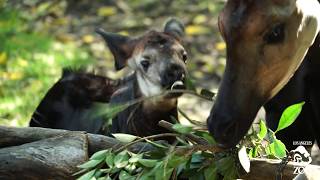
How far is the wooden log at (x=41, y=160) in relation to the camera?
8.31 ft

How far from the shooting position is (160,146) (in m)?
2.58

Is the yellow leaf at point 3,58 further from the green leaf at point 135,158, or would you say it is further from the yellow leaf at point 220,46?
the green leaf at point 135,158

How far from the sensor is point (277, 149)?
105 inches

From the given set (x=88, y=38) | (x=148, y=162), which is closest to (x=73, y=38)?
(x=88, y=38)

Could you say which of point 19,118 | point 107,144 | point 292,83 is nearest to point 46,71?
point 19,118

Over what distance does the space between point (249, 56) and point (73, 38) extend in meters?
5.70

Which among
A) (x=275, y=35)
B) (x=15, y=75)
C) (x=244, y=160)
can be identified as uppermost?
(x=275, y=35)

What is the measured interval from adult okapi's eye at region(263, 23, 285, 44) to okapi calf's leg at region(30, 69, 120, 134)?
2349 millimetres

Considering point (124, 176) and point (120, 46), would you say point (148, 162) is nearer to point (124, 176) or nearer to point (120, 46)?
point (124, 176)

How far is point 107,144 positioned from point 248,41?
0.67 metres

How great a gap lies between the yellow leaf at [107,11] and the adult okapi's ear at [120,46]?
449 cm

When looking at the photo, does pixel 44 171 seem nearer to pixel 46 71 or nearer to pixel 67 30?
pixel 46 71

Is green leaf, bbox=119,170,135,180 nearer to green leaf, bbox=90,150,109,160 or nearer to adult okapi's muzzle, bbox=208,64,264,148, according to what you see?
green leaf, bbox=90,150,109,160

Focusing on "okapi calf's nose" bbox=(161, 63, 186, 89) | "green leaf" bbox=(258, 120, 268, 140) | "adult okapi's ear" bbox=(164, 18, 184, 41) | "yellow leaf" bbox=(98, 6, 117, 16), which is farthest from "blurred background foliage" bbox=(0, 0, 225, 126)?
"green leaf" bbox=(258, 120, 268, 140)
